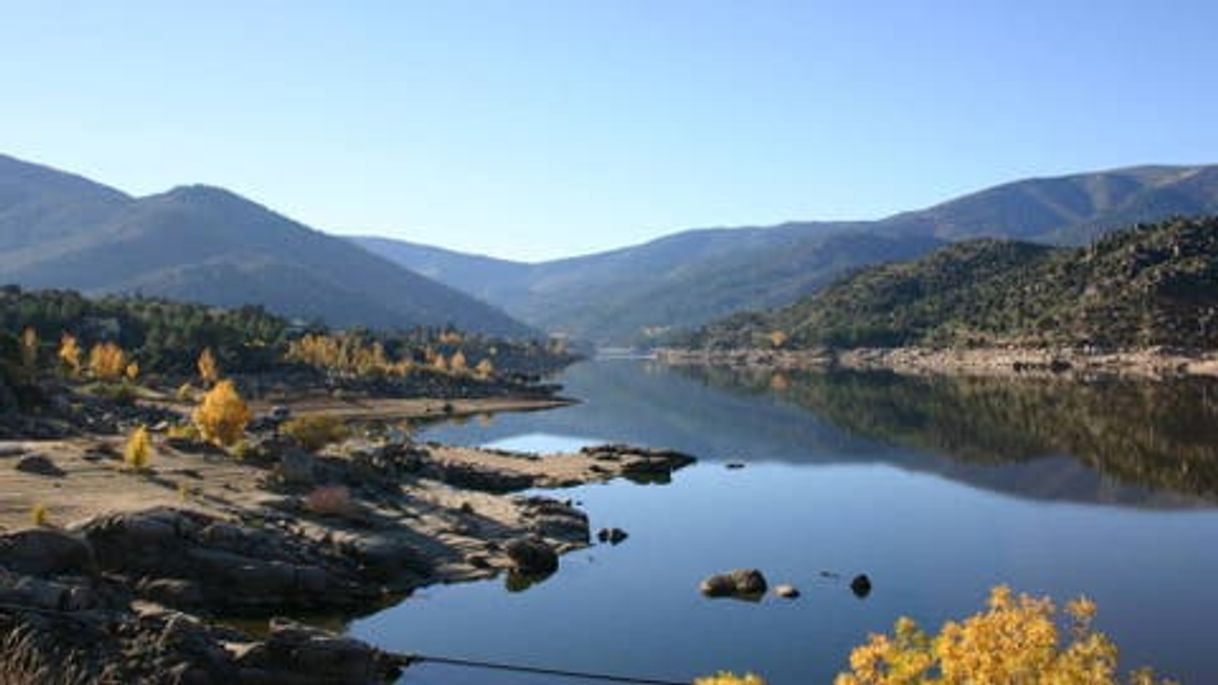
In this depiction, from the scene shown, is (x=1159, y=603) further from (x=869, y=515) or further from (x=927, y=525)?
(x=869, y=515)

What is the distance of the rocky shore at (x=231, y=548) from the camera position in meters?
38.5

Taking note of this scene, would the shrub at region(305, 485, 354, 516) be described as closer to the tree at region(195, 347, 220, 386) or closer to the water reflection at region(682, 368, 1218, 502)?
the water reflection at region(682, 368, 1218, 502)

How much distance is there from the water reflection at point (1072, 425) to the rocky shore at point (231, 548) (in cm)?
5442

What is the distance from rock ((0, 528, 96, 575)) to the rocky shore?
0.06 meters

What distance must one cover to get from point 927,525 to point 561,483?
34625 millimetres

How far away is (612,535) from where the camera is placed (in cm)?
7662

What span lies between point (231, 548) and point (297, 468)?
20772 millimetres

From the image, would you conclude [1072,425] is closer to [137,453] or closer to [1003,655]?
[137,453]

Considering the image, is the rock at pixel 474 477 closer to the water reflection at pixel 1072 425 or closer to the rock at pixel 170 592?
the rock at pixel 170 592

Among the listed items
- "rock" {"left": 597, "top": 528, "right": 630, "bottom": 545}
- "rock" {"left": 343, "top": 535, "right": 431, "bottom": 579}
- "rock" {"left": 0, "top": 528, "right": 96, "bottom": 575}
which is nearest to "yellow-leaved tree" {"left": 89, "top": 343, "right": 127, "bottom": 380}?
"rock" {"left": 597, "top": 528, "right": 630, "bottom": 545}

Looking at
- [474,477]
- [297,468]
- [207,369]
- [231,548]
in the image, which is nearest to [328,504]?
[297,468]

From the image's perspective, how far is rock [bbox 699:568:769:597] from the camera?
60.0 m

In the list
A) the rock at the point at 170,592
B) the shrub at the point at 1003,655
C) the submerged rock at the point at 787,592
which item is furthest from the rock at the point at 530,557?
the shrub at the point at 1003,655

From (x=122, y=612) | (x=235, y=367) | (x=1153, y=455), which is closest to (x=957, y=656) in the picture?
(x=122, y=612)
